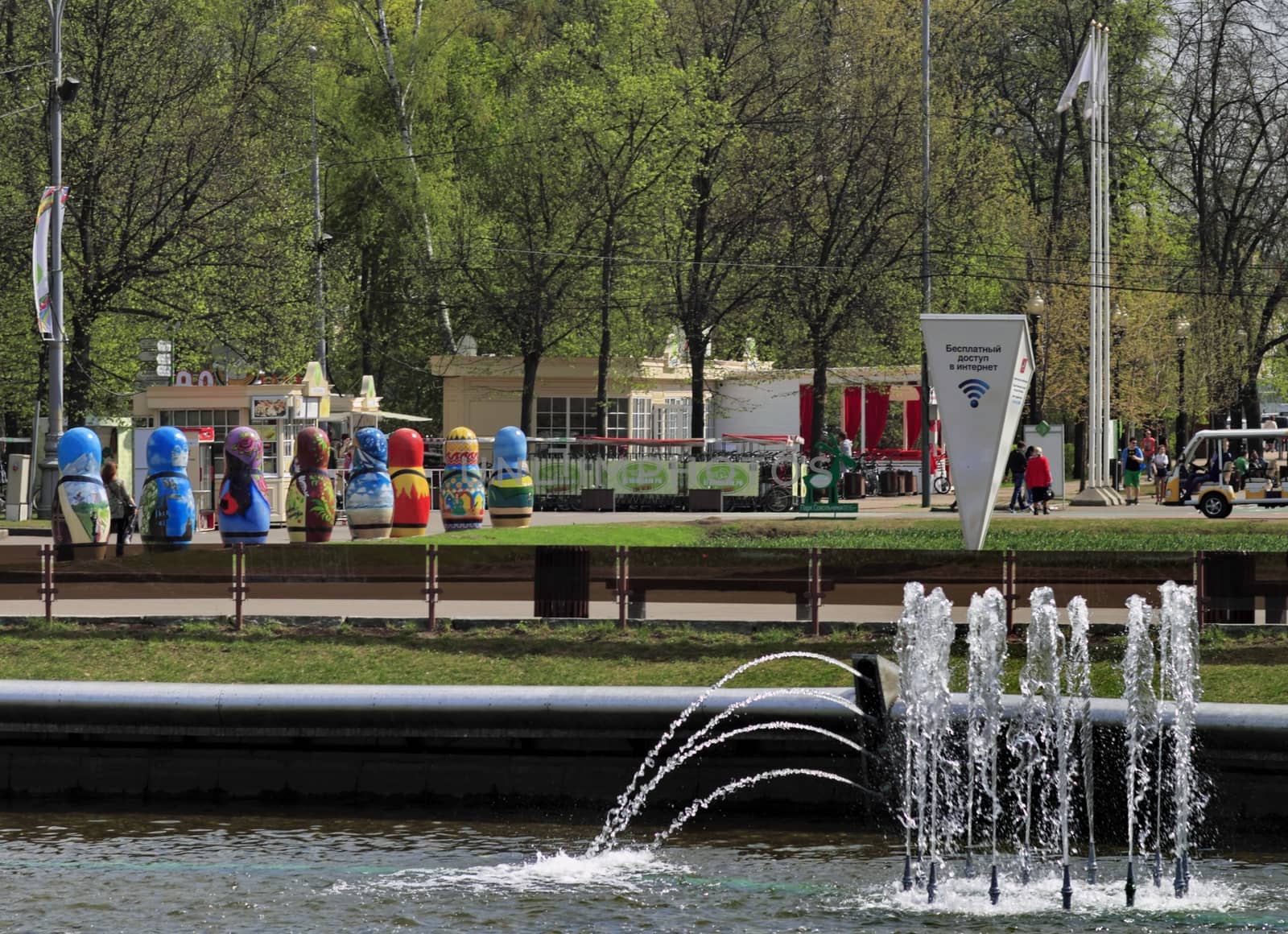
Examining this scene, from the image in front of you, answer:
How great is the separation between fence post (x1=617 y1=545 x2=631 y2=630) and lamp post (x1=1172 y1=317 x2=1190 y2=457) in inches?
1399

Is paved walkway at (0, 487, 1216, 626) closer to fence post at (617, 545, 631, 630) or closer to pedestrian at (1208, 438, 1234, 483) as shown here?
fence post at (617, 545, 631, 630)

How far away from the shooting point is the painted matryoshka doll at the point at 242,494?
2803 centimetres

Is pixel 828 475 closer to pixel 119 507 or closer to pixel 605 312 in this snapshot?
pixel 119 507

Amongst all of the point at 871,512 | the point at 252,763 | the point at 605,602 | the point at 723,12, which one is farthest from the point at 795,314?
the point at 252,763

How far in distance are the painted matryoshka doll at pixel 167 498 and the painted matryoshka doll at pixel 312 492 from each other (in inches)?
107

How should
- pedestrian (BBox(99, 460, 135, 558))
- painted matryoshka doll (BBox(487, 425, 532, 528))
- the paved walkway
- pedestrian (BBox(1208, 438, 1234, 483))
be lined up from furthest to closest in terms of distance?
pedestrian (BBox(1208, 438, 1234, 483)) < painted matryoshka doll (BBox(487, 425, 532, 528)) < pedestrian (BBox(99, 460, 135, 558)) < the paved walkway

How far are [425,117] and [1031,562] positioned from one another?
4398 centimetres

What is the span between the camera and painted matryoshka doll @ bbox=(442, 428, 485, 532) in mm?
32656

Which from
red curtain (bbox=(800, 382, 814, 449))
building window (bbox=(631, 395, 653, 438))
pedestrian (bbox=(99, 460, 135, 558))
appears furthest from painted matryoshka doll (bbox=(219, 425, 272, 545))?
red curtain (bbox=(800, 382, 814, 449))

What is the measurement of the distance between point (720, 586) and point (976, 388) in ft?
22.6

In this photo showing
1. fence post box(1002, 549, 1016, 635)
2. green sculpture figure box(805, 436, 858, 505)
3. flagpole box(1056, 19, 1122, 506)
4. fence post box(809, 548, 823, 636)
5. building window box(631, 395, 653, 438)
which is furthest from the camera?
building window box(631, 395, 653, 438)

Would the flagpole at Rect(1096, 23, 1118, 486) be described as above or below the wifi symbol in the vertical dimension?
above

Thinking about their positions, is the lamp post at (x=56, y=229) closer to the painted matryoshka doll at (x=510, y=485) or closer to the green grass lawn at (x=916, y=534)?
the painted matryoshka doll at (x=510, y=485)

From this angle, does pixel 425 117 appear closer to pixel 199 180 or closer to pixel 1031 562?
pixel 199 180
